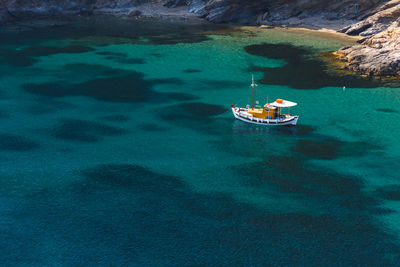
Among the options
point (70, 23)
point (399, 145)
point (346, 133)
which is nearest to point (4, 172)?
point (346, 133)

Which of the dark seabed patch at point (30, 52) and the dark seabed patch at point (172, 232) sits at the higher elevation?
the dark seabed patch at point (30, 52)

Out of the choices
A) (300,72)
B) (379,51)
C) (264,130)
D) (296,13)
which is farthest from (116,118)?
(296,13)

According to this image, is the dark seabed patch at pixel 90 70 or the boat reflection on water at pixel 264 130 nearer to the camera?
the boat reflection on water at pixel 264 130

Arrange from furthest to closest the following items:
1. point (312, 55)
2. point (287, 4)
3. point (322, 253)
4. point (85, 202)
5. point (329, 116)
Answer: point (287, 4) → point (312, 55) → point (329, 116) → point (85, 202) → point (322, 253)

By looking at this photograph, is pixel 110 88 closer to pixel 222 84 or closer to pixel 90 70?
pixel 90 70

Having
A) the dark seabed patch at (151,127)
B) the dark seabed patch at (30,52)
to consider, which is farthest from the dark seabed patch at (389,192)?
the dark seabed patch at (30,52)

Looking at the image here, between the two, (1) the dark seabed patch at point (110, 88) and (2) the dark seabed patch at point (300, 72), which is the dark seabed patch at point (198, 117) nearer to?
(1) the dark seabed patch at point (110, 88)

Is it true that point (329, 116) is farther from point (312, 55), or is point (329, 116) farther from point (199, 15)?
point (199, 15)

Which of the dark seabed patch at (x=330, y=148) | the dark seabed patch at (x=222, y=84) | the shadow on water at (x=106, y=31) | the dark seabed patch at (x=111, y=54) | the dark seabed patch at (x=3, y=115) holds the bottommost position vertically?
the dark seabed patch at (x=330, y=148)
